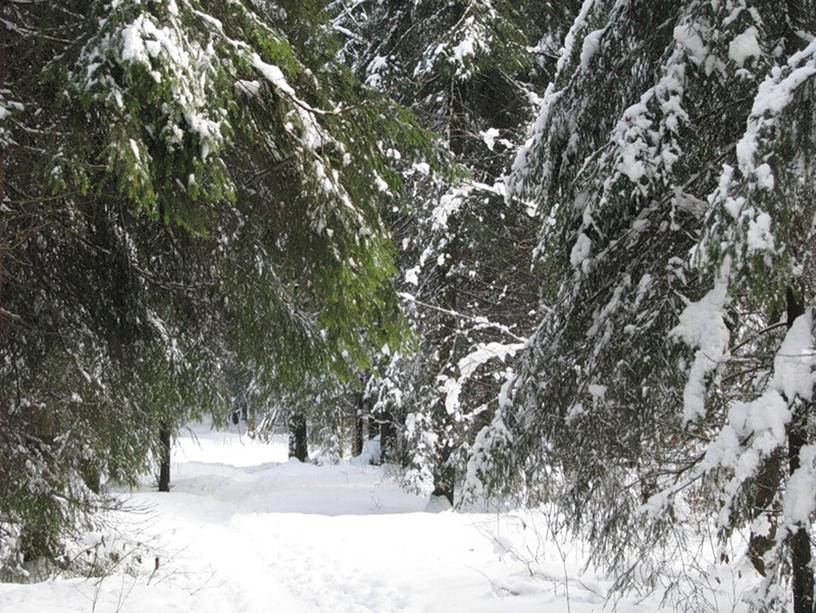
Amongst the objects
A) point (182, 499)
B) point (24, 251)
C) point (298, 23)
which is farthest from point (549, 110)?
point (182, 499)

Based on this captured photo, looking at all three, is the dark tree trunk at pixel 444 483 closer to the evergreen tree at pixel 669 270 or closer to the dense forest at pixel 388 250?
the dense forest at pixel 388 250

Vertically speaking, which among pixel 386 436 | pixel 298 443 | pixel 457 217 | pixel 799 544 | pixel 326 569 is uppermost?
pixel 457 217

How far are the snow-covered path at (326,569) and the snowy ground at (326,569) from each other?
0.02 meters

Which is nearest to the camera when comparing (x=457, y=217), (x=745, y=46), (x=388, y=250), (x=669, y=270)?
(x=745, y=46)

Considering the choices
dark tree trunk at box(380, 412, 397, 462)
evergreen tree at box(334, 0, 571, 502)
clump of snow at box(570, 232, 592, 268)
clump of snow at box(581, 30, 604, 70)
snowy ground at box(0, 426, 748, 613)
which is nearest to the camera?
clump of snow at box(570, 232, 592, 268)

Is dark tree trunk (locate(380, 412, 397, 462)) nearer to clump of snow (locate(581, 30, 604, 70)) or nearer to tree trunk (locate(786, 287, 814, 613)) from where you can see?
clump of snow (locate(581, 30, 604, 70))

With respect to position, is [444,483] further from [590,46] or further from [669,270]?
[590,46]

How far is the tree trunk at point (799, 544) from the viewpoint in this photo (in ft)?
12.6

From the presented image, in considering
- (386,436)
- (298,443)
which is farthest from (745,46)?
(298,443)

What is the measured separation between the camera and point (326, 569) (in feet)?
27.8

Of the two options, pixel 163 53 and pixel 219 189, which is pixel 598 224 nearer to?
pixel 219 189

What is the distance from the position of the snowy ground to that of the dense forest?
3.61ft

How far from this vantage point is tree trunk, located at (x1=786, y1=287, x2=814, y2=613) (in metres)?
3.85

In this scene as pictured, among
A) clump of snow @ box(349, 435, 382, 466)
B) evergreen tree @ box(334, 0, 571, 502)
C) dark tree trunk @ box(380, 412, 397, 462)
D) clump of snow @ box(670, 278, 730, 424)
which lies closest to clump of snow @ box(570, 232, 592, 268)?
clump of snow @ box(670, 278, 730, 424)
